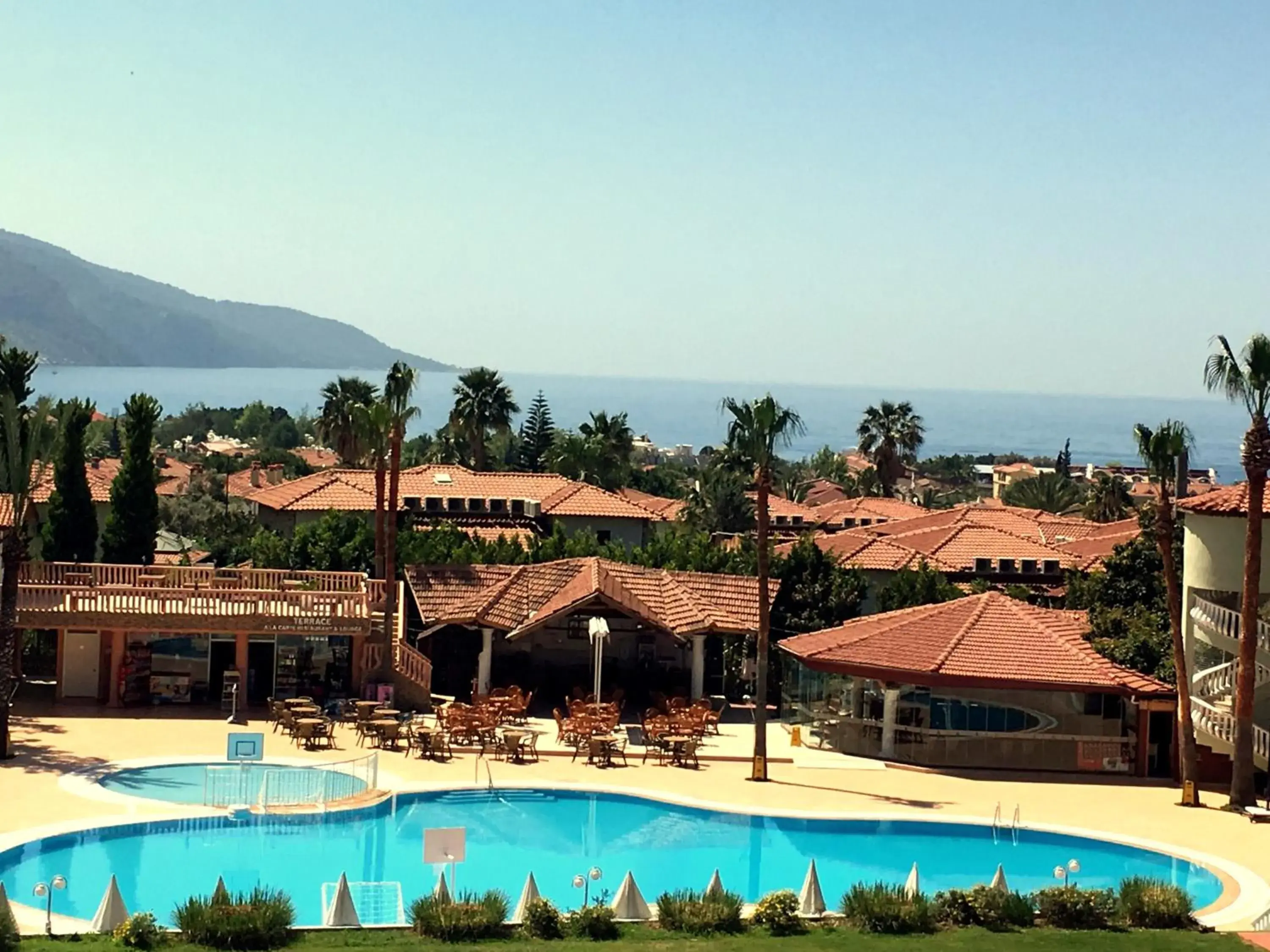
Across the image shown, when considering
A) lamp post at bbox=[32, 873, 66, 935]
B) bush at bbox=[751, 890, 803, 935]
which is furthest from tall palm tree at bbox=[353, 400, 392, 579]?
bush at bbox=[751, 890, 803, 935]

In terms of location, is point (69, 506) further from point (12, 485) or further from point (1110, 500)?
point (1110, 500)

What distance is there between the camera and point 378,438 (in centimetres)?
3572

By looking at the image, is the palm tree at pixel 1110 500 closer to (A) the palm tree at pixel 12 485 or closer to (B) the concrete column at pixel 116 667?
(B) the concrete column at pixel 116 667

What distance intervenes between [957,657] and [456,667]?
11294mm

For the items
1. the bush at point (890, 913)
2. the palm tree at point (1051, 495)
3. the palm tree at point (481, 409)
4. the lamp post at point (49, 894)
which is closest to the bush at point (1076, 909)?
the bush at point (890, 913)

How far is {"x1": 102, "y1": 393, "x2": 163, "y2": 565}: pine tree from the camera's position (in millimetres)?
39344

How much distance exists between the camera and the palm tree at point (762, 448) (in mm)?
28406

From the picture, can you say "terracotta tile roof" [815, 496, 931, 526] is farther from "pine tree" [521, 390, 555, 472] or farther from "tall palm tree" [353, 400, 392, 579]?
"tall palm tree" [353, 400, 392, 579]

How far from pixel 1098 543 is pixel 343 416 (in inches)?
1174

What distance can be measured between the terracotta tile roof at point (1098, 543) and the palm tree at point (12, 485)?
3101cm

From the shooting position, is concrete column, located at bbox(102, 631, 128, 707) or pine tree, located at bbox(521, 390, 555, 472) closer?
concrete column, located at bbox(102, 631, 128, 707)

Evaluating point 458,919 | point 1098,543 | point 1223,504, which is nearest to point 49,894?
Answer: point 458,919

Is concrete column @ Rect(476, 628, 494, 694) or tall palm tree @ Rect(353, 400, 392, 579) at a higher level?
tall palm tree @ Rect(353, 400, 392, 579)

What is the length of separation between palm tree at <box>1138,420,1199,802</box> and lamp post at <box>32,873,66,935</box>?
18.7 meters
